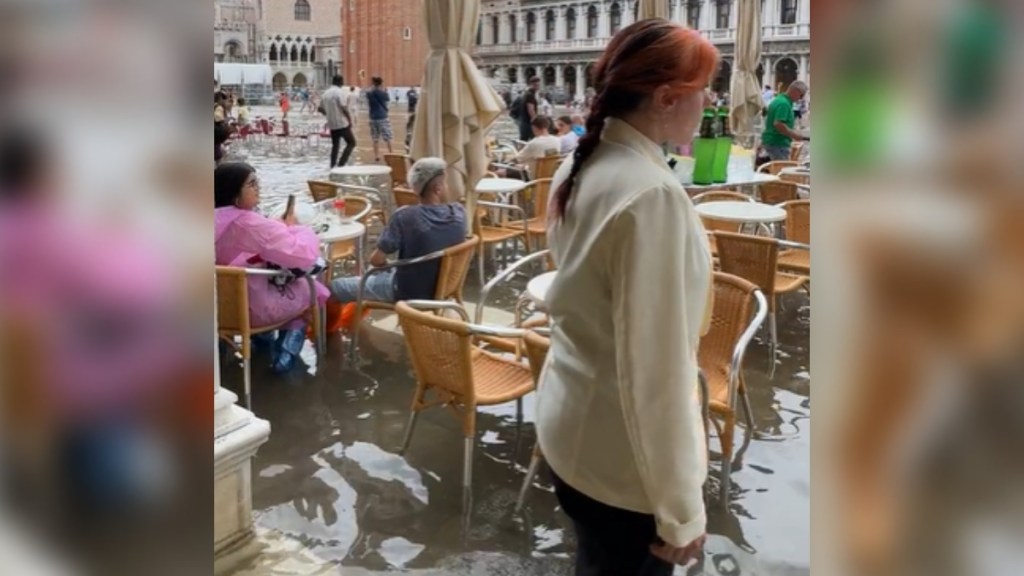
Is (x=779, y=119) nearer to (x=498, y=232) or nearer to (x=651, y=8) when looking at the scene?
(x=651, y=8)

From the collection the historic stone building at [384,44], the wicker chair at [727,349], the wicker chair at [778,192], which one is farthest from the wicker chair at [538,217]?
the historic stone building at [384,44]

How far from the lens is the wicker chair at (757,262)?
400cm

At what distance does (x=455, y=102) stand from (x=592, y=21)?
58.3 m

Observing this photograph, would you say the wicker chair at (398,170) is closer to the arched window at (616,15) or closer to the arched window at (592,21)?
the arched window at (616,15)

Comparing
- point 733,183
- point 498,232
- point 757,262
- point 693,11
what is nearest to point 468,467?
point 757,262

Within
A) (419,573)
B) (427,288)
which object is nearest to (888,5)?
(419,573)

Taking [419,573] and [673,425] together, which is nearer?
[673,425]

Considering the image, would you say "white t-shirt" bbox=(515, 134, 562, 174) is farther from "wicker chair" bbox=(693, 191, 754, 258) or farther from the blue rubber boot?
the blue rubber boot

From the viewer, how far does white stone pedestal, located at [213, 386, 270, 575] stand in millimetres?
2361

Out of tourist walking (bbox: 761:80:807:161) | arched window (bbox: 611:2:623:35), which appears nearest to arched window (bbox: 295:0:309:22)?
arched window (bbox: 611:2:623:35)

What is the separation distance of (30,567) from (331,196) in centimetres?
567

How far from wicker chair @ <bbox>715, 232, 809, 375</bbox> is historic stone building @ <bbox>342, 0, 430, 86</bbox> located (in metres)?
43.2

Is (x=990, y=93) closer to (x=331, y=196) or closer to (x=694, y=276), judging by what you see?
(x=694, y=276)

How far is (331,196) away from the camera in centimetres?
618
